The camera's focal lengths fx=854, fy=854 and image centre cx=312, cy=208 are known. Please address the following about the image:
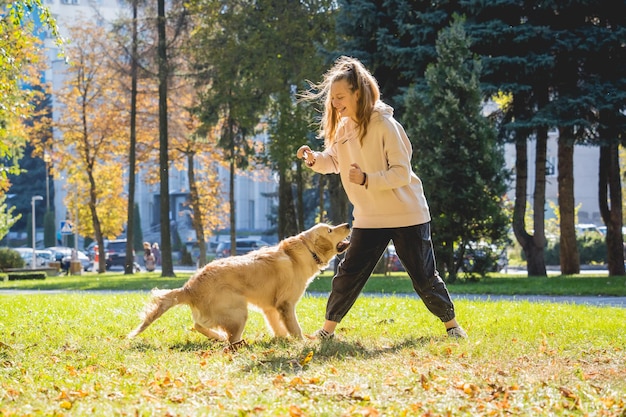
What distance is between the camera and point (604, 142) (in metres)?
20.0

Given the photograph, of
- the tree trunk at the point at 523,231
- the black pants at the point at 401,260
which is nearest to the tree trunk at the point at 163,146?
the tree trunk at the point at 523,231

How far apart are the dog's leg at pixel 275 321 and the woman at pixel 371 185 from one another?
0.47 metres

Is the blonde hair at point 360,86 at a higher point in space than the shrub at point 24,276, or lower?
higher

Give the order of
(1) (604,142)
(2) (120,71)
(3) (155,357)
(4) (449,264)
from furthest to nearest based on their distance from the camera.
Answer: (2) (120,71) → (1) (604,142) → (4) (449,264) → (3) (155,357)

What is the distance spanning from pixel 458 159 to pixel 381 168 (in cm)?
1176

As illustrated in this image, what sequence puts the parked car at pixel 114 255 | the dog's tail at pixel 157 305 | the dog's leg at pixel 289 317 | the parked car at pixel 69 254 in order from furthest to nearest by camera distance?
the parked car at pixel 114 255
the parked car at pixel 69 254
the dog's leg at pixel 289 317
the dog's tail at pixel 157 305

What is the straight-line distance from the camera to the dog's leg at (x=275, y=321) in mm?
7531

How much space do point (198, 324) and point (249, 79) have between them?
21.3 m

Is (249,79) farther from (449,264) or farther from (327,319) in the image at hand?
(327,319)

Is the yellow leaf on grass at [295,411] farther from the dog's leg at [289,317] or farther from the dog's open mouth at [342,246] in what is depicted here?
the dog's open mouth at [342,246]

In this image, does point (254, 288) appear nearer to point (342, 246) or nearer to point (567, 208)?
point (342, 246)

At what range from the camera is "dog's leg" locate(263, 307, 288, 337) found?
7.53 meters

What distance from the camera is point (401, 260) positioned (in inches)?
274

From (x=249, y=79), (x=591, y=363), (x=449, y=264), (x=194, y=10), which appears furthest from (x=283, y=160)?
(x=591, y=363)
